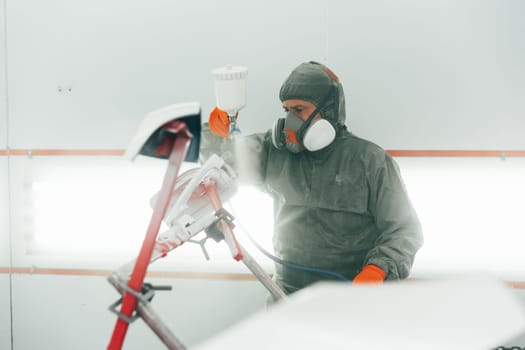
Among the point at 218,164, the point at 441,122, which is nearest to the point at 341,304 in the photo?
the point at 218,164

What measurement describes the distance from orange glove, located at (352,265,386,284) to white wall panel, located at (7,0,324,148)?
0.72 meters

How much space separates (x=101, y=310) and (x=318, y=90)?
129 cm

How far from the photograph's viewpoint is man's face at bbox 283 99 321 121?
1564mm

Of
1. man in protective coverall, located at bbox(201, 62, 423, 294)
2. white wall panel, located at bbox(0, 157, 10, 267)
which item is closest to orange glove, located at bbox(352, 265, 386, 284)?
man in protective coverall, located at bbox(201, 62, 423, 294)

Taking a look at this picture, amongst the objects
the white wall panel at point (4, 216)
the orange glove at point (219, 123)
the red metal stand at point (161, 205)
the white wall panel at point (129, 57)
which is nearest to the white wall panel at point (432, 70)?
the white wall panel at point (129, 57)

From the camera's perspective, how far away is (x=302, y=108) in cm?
157

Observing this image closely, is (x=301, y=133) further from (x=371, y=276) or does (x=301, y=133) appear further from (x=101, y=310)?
(x=101, y=310)

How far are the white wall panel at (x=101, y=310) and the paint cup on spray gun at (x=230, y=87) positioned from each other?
0.81 m

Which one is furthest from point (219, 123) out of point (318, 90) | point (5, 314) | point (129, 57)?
point (5, 314)

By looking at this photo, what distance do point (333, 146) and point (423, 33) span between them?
22.7 inches

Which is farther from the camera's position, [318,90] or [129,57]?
[129,57]

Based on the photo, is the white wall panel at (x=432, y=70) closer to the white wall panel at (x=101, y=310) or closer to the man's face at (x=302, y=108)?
the man's face at (x=302, y=108)

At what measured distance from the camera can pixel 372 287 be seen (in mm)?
664

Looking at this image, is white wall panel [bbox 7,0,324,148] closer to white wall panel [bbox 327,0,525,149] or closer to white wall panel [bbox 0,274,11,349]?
white wall panel [bbox 327,0,525,149]
